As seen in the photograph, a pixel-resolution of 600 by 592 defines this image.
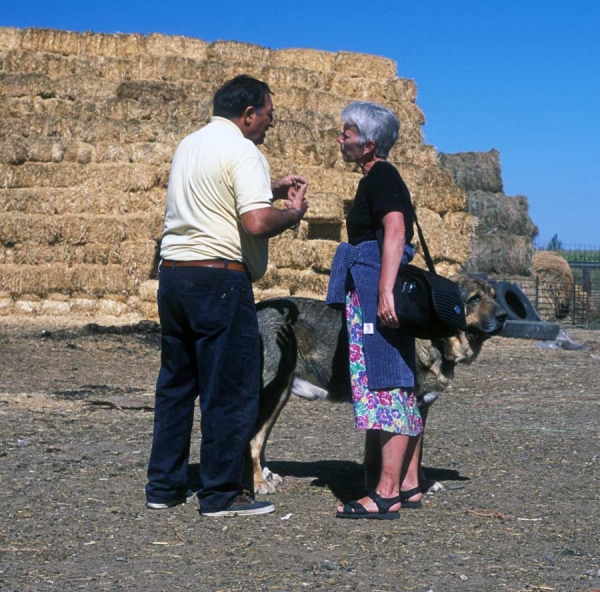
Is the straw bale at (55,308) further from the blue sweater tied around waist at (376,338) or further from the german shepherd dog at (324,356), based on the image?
the blue sweater tied around waist at (376,338)

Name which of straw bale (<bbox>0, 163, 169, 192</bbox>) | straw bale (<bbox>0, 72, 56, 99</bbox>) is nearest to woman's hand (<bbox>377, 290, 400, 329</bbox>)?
straw bale (<bbox>0, 163, 169, 192</bbox>)

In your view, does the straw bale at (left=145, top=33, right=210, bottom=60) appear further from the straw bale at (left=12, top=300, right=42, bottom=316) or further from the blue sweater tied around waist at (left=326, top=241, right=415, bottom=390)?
the blue sweater tied around waist at (left=326, top=241, right=415, bottom=390)

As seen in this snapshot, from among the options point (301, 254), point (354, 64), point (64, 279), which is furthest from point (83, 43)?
point (301, 254)

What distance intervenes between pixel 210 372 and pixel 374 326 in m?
0.88

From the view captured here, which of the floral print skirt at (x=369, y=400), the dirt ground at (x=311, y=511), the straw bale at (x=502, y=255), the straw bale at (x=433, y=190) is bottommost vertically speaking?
the dirt ground at (x=311, y=511)

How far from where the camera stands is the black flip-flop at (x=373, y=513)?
556 cm

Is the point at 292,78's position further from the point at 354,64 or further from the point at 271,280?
the point at 271,280

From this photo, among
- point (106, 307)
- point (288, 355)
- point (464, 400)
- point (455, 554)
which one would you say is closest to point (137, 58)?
point (106, 307)

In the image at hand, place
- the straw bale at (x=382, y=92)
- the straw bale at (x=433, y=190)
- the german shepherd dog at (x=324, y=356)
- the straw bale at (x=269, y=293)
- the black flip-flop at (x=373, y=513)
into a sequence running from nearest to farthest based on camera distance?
the black flip-flop at (x=373, y=513), the german shepherd dog at (x=324, y=356), the straw bale at (x=269, y=293), the straw bale at (x=433, y=190), the straw bale at (x=382, y=92)

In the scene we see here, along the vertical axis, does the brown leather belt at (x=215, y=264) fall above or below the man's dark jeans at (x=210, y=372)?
above

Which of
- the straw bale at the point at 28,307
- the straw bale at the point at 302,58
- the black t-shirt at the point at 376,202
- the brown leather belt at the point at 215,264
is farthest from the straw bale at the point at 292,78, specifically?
the brown leather belt at the point at 215,264

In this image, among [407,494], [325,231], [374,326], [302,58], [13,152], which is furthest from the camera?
[302,58]

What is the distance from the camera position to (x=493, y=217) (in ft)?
95.3

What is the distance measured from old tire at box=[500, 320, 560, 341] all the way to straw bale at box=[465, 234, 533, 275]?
915 centimetres
